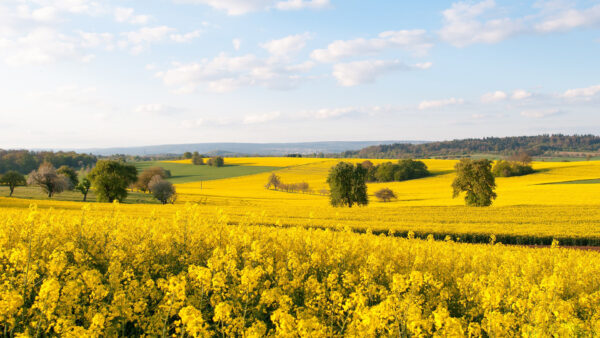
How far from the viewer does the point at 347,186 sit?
4172cm

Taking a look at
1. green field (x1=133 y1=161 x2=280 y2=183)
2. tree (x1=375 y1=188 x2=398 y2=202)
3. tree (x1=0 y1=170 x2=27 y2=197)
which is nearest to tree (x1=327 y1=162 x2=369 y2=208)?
tree (x1=375 y1=188 x2=398 y2=202)

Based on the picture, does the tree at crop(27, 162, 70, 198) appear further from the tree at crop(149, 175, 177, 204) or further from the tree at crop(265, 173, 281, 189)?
the tree at crop(265, 173, 281, 189)

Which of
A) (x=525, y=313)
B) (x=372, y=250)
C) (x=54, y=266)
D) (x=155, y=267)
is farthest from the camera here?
(x=372, y=250)

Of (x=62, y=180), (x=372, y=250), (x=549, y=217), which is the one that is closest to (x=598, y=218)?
(x=549, y=217)

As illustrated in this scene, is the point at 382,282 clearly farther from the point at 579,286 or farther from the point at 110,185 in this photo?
the point at 110,185

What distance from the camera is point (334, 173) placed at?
4191 centimetres

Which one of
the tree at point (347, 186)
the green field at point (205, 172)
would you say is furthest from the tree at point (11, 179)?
the tree at point (347, 186)

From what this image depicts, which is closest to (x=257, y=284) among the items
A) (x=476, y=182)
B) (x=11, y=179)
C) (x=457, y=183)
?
(x=476, y=182)

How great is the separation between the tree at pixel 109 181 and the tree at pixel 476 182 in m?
41.1

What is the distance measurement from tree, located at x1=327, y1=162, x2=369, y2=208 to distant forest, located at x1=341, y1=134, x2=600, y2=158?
9556 centimetres

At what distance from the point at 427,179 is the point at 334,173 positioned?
39285 millimetres

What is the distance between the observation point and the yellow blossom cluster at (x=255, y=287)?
427 centimetres

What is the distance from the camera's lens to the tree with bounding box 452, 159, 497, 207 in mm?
38000

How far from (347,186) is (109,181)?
1169 inches
